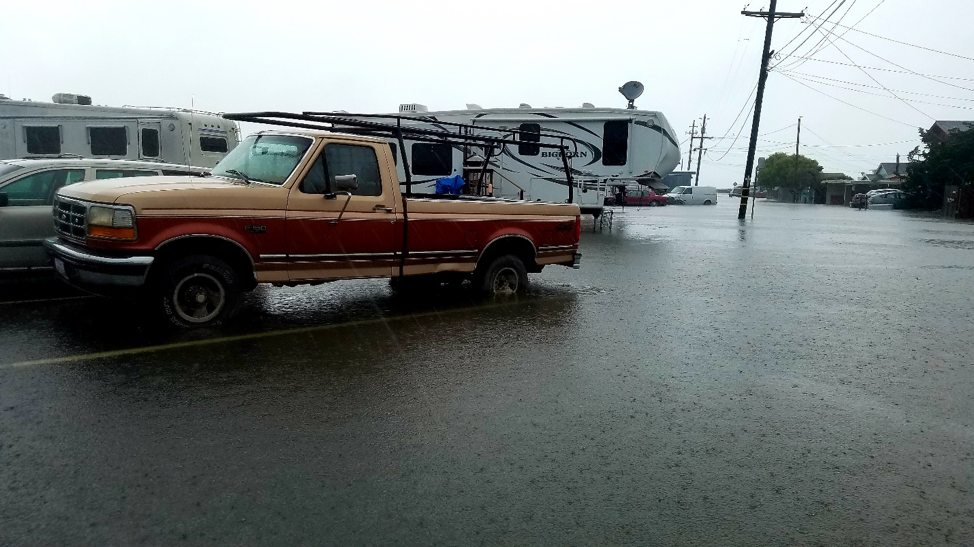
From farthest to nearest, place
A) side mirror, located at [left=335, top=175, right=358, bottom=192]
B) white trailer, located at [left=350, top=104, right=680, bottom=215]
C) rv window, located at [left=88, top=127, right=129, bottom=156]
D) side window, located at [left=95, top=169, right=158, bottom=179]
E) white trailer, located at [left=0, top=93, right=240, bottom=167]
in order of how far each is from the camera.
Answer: white trailer, located at [left=350, top=104, right=680, bottom=215], rv window, located at [left=88, top=127, right=129, bottom=156], white trailer, located at [left=0, top=93, right=240, bottom=167], side window, located at [left=95, top=169, right=158, bottom=179], side mirror, located at [left=335, top=175, right=358, bottom=192]

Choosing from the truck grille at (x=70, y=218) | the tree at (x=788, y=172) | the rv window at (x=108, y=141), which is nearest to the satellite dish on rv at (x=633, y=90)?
the rv window at (x=108, y=141)

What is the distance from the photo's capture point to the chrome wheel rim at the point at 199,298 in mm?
6699

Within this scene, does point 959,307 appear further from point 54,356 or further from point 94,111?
point 94,111

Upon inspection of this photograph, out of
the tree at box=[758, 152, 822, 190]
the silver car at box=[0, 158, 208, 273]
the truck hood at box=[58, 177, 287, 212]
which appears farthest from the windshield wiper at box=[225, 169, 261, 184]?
the tree at box=[758, 152, 822, 190]

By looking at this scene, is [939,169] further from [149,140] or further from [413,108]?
[149,140]

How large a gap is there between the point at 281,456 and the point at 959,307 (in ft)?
31.2

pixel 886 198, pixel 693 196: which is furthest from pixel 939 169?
pixel 693 196

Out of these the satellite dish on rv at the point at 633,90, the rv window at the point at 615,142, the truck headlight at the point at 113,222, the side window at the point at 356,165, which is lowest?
the truck headlight at the point at 113,222

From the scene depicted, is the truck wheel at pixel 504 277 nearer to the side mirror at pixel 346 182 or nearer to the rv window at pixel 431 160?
the side mirror at pixel 346 182

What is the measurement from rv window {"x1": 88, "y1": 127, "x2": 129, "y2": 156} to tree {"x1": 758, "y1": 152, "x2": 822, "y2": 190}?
92.3 m

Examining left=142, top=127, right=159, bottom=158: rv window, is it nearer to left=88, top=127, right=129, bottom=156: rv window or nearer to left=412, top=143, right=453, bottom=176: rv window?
left=88, top=127, right=129, bottom=156: rv window

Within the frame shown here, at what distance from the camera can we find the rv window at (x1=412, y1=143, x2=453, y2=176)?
22609 millimetres

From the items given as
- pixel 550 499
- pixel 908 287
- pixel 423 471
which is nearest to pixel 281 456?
pixel 423 471

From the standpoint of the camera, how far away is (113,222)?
6234 millimetres
